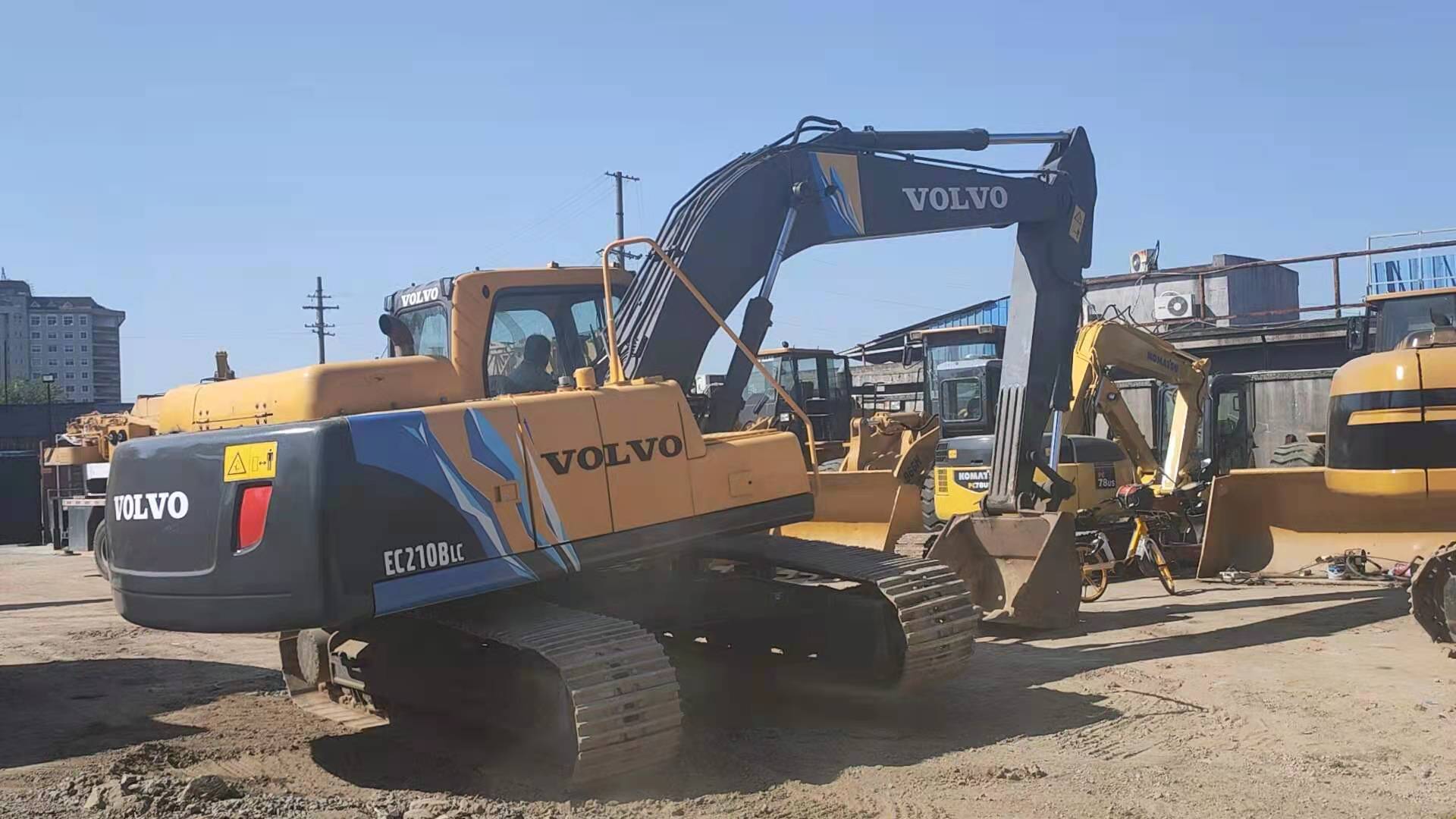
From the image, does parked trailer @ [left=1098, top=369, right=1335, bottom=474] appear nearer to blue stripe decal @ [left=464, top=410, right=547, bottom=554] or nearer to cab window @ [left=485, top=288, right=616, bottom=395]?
cab window @ [left=485, top=288, right=616, bottom=395]

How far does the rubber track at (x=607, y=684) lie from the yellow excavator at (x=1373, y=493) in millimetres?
5230

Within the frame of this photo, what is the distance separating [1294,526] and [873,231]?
4.90 meters

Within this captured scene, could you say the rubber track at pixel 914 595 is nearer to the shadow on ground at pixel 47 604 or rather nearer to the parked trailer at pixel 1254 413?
the shadow on ground at pixel 47 604

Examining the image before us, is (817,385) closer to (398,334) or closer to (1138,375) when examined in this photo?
(1138,375)

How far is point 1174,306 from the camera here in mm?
32844

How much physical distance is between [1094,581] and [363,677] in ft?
22.7

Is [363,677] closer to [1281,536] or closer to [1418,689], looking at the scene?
[1418,689]

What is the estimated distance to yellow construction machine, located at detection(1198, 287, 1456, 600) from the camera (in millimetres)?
8898

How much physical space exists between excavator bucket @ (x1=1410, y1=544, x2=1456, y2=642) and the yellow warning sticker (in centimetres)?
674

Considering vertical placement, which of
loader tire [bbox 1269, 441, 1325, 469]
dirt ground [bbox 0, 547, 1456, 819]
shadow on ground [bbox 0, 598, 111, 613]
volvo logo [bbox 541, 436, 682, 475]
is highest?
volvo logo [bbox 541, 436, 682, 475]

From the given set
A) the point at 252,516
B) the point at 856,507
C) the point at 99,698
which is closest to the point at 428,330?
the point at 252,516

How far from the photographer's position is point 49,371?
11750 centimetres

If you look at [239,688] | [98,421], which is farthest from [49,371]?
[239,688]

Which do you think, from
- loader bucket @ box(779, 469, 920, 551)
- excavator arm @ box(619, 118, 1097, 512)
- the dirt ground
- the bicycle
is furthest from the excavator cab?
the dirt ground
